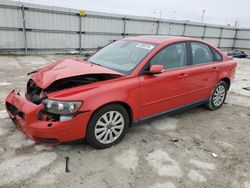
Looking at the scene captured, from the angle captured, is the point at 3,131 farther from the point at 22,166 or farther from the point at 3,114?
the point at 22,166

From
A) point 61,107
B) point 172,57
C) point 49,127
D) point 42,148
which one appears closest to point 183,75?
point 172,57

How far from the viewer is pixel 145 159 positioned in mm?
2805

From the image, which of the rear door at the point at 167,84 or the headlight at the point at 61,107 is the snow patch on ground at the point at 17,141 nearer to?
the headlight at the point at 61,107

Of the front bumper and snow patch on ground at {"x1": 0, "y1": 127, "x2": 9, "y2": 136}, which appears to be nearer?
the front bumper

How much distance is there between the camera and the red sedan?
102 inches

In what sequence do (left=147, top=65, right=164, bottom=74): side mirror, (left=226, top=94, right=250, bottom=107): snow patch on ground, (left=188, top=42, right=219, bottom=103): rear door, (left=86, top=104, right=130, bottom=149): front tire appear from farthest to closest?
(left=226, top=94, right=250, bottom=107): snow patch on ground
(left=188, top=42, right=219, bottom=103): rear door
(left=147, top=65, right=164, bottom=74): side mirror
(left=86, top=104, right=130, bottom=149): front tire

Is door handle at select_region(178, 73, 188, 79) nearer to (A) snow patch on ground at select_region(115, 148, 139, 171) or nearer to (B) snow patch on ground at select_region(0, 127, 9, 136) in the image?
(A) snow patch on ground at select_region(115, 148, 139, 171)

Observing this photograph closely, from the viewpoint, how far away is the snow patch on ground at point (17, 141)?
2.93m

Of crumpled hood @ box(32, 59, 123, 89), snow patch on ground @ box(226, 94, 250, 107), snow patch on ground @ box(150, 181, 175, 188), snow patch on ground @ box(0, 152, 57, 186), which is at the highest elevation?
crumpled hood @ box(32, 59, 123, 89)

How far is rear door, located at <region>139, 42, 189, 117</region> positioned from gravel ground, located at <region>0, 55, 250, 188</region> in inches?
17.1

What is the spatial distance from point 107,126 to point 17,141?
1.28 metres

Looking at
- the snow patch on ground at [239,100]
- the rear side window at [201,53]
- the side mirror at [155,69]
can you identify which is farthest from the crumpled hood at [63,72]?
the snow patch on ground at [239,100]

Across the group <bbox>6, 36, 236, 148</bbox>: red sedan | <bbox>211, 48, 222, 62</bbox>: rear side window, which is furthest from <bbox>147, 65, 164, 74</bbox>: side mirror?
<bbox>211, 48, 222, 62</bbox>: rear side window

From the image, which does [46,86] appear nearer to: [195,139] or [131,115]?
[131,115]
